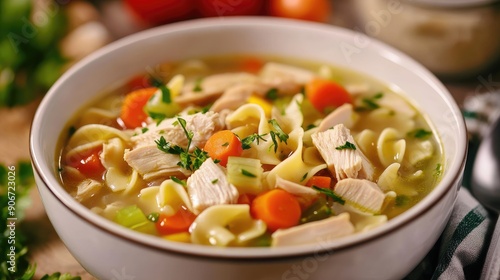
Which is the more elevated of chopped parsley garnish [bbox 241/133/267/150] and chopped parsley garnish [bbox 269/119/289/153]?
chopped parsley garnish [bbox 241/133/267/150]

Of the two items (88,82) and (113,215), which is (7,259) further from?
(88,82)

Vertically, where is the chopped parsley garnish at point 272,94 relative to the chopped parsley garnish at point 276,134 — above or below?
below

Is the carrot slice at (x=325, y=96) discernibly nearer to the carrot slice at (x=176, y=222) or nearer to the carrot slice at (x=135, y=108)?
the carrot slice at (x=135, y=108)

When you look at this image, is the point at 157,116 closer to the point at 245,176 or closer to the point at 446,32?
the point at 245,176

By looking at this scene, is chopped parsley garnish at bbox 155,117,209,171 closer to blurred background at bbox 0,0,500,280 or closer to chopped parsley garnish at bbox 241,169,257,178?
chopped parsley garnish at bbox 241,169,257,178

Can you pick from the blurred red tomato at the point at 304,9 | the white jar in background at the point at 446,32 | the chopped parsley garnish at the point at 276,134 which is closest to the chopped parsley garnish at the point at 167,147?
the chopped parsley garnish at the point at 276,134

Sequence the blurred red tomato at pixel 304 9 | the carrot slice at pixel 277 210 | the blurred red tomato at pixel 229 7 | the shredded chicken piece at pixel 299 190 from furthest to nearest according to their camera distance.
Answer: the blurred red tomato at pixel 229 7
the blurred red tomato at pixel 304 9
the shredded chicken piece at pixel 299 190
the carrot slice at pixel 277 210

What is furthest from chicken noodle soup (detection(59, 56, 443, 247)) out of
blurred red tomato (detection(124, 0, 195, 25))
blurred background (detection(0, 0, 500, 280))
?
blurred red tomato (detection(124, 0, 195, 25))
